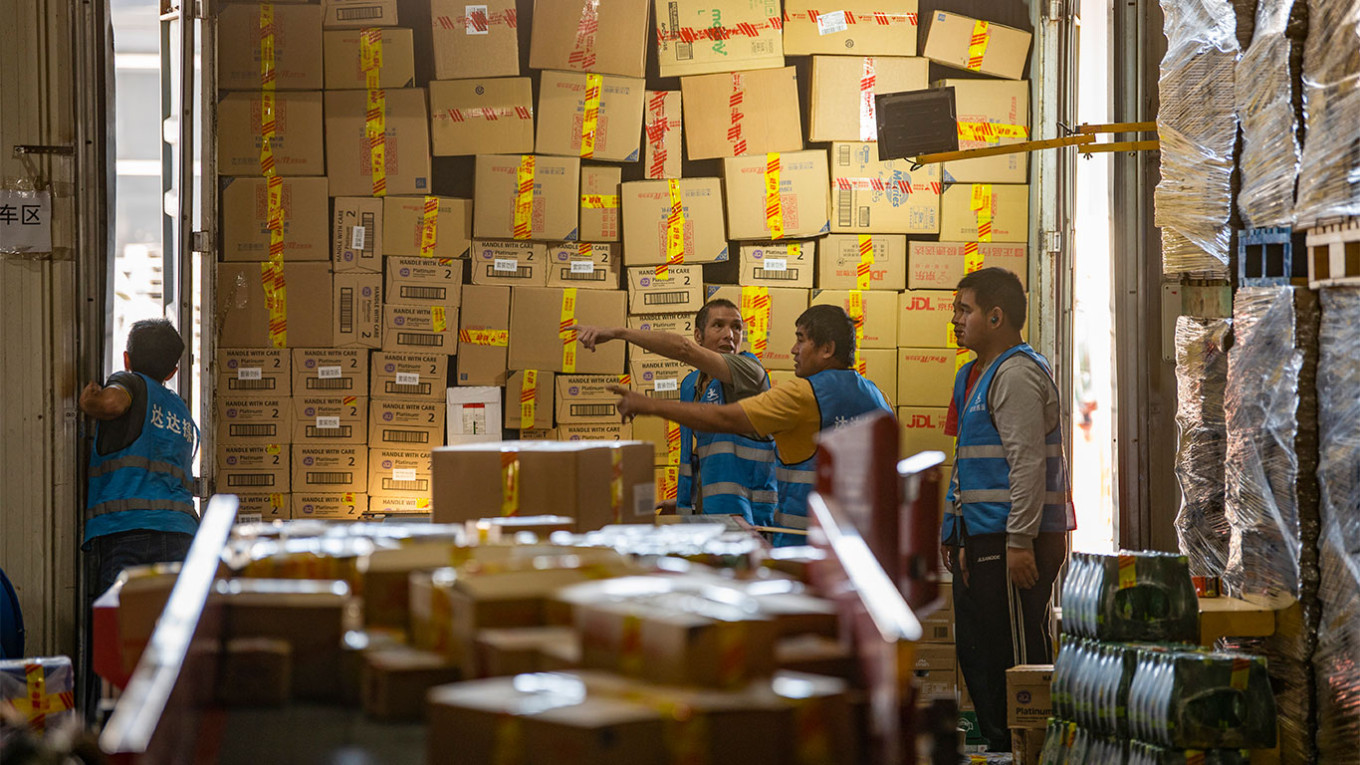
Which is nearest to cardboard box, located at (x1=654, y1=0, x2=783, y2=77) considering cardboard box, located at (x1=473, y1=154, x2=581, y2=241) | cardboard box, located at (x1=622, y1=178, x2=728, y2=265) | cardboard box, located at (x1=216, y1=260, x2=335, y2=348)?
cardboard box, located at (x1=622, y1=178, x2=728, y2=265)

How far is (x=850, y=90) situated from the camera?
6953mm

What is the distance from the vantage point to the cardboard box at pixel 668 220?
692 cm

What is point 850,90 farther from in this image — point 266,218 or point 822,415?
point 266,218

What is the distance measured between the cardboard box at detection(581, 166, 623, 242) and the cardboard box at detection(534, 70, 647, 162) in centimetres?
9

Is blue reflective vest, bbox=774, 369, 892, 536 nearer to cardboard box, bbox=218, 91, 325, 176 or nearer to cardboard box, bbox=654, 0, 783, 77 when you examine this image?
cardboard box, bbox=654, 0, 783, 77

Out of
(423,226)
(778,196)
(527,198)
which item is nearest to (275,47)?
(423,226)

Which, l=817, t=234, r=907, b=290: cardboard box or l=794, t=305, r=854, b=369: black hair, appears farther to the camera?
l=817, t=234, r=907, b=290: cardboard box

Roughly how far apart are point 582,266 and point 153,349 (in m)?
2.41

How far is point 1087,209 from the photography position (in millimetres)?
6754

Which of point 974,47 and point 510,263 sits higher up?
point 974,47

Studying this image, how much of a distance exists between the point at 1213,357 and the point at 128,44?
20.0ft

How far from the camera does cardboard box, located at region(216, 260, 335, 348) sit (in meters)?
6.70

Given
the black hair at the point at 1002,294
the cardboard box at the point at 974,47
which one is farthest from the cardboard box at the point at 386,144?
the black hair at the point at 1002,294

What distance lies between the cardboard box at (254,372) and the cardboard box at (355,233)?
57 cm
